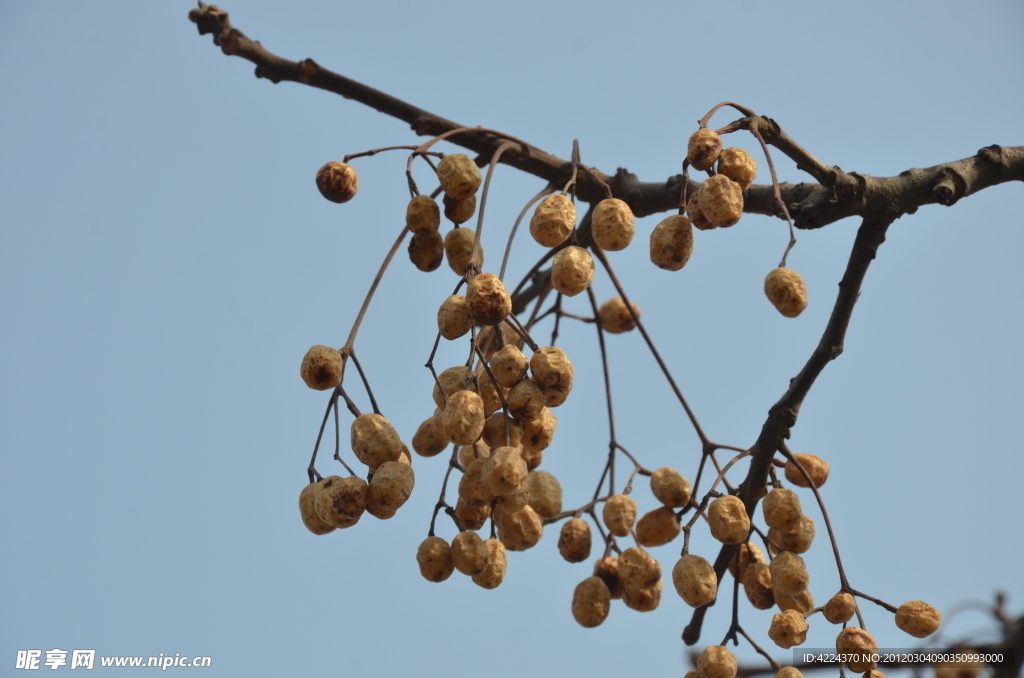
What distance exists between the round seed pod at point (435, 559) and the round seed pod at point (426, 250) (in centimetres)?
56

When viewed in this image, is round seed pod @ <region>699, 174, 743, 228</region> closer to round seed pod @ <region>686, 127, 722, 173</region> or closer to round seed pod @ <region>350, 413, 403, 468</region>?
round seed pod @ <region>686, 127, 722, 173</region>

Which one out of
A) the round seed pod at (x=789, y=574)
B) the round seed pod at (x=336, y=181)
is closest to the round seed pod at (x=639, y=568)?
the round seed pod at (x=789, y=574)

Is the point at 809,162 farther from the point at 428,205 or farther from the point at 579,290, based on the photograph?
the point at 428,205

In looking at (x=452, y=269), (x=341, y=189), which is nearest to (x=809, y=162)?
(x=452, y=269)

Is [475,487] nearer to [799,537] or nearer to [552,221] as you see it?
[552,221]

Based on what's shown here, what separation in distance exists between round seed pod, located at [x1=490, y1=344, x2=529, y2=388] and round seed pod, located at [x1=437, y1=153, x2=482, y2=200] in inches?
15.0

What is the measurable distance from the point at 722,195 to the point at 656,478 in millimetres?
767

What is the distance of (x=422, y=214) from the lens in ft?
6.15

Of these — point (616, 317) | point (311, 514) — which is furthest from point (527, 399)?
point (616, 317)

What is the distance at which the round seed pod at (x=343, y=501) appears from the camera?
67.4 inches

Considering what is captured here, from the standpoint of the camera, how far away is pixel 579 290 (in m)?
1.75

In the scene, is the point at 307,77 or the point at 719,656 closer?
the point at 719,656

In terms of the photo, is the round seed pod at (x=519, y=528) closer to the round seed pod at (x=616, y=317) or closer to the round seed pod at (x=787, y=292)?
the round seed pod at (x=787, y=292)

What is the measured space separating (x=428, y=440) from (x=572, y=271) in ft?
1.47
